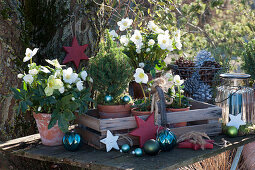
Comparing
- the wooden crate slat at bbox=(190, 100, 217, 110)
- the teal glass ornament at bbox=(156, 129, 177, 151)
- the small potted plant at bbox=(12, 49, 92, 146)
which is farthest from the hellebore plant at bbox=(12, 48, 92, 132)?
the wooden crate slat at bbox=(190, 100, 217, 110)

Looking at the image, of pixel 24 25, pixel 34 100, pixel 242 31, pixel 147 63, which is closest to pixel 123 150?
pixel 34 100

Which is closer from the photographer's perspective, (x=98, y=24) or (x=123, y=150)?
(x=123, y=150)

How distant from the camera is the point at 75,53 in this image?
189 cm

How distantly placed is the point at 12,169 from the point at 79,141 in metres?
0.64

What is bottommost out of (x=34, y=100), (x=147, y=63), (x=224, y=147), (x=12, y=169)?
(x=12, y=169)

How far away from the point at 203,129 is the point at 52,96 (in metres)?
0.81

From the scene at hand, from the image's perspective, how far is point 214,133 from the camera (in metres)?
1.71

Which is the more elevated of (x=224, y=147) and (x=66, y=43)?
(x=66, y=43)

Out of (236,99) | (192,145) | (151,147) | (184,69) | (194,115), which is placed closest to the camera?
(151,147)

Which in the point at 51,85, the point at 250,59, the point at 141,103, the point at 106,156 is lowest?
the point at 106,156

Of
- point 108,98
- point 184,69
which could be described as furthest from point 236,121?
point 108,98

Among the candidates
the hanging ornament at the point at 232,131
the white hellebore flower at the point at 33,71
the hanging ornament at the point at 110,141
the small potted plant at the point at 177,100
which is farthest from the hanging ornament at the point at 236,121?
the white hellebore flower at the point at 33,71

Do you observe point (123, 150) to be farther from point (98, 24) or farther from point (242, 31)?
point (242, 31)

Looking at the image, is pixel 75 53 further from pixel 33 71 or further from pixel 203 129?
pixel 203 129
